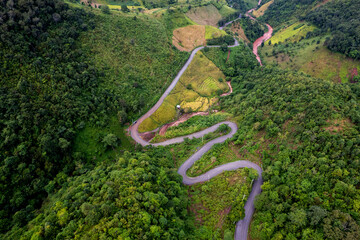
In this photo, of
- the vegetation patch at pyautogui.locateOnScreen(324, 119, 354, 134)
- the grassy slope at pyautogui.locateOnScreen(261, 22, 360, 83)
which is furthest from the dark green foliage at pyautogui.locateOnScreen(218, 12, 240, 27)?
the vegetation patch at pyautogui.locateOnScreen(324, 119, 354, 134)

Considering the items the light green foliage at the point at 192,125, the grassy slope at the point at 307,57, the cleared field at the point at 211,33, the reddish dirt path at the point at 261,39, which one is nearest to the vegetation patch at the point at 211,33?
the cleared field at the point at 211,33

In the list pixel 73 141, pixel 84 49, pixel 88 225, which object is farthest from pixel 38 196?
pixel 84 49

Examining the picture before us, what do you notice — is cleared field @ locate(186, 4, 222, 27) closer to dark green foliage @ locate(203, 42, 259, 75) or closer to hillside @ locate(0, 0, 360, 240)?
hillside @ locate(0, 0, 360, 240)

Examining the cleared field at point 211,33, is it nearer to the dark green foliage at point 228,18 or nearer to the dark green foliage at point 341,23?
the dark green foliage at point 228,18

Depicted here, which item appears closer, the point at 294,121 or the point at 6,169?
the point at 6,169

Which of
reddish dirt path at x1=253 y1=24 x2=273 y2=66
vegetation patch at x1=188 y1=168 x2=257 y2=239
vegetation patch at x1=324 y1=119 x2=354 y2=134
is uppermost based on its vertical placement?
reddish dirt path at x1=253 y1=24 x2=273 y2=66

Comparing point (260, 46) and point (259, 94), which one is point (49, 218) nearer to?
point (259, 94)

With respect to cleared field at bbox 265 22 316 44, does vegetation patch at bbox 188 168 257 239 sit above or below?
below
